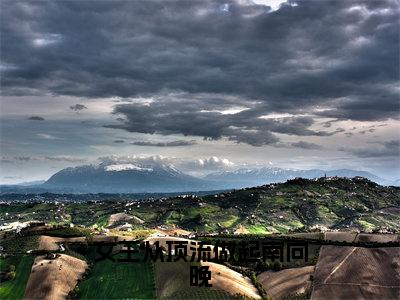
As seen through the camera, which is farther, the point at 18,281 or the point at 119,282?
the point at 18,281

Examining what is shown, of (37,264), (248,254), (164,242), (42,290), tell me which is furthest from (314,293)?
(37,264)

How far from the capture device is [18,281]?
540ft

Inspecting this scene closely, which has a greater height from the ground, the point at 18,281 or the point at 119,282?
the point at 119,282

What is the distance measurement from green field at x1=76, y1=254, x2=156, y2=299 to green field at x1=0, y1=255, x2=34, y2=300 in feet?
63.5

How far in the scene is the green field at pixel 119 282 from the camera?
15188cm

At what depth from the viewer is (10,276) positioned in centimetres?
16762

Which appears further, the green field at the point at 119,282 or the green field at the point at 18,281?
the green field at the point at 18,281

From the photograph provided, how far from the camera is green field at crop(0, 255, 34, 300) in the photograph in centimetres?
15525

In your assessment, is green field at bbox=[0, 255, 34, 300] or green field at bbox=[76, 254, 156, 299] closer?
green field at bbox=[76, 254, 156, 299]

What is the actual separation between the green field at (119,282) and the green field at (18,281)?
19.3m

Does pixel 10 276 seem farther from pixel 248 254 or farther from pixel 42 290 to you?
pixel 248 254

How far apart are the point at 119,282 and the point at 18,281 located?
120ft

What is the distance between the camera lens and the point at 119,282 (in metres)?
160

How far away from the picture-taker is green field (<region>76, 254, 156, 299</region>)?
151875mm
